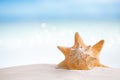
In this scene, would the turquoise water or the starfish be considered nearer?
the starfish

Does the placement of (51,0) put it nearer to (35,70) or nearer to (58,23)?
(58,23)

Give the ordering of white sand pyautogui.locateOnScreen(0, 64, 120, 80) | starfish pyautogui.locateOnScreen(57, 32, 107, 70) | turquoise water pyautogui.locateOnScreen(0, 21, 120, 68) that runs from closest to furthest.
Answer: white sand pyautogui.locateOnScreen(0, 64, 120, 80), starfish pyautogui.locateOnScreen(57, 32, 107, 70), turquoise water pyautogui.locateOnScreen(0, 21, 120, 68)

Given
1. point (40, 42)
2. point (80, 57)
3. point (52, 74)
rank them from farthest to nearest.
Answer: point (40, 42) → point (80, 57) → point (52, 74)

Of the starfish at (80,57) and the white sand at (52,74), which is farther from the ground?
the starfish at (80,57)

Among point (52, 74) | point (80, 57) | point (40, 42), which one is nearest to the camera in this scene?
point (52, 74)

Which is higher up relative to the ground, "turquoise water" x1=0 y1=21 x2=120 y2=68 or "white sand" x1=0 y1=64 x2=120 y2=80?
"turquoise water" x1=0 y1=21 x2=120 y2=68
